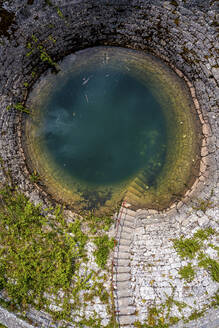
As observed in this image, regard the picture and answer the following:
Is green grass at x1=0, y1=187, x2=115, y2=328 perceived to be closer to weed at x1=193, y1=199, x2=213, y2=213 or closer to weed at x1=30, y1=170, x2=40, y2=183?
weed at x1=30, y1=170, x2=40, y2=183

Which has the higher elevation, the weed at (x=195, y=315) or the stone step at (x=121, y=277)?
the stone step at (x=121, y=277)

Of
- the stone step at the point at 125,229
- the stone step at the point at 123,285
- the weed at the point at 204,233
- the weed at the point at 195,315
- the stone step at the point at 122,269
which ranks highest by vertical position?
the stone step at the point at 125,229

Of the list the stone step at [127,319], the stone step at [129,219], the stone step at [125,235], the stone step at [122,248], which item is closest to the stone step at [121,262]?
the stone step at [122,248]

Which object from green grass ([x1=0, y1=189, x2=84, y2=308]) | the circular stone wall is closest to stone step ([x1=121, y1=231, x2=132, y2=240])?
the circular stone wall

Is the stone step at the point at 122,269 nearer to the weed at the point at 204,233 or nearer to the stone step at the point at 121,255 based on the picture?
the stone step at the point at 121,255

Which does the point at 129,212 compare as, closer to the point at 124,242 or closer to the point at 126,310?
the point at 124,242

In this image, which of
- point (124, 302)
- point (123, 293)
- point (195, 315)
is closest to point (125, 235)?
point (123, 293)

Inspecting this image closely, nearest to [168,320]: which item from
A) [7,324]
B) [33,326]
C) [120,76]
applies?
[33,326]
